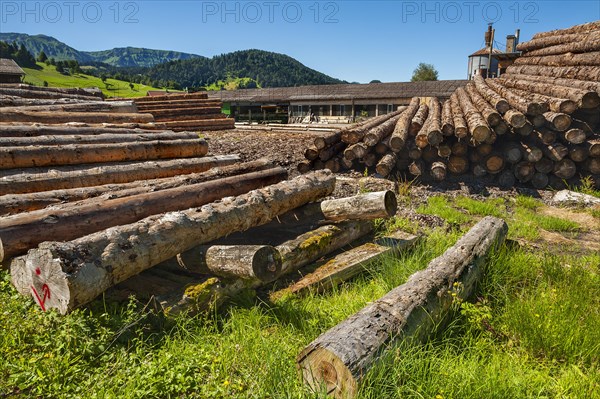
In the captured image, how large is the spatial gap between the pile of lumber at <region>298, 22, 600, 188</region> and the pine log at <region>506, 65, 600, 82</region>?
32 mm

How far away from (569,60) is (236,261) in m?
12.3

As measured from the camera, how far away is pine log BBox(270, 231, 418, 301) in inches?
166

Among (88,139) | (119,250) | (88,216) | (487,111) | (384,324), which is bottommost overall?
(384,324)

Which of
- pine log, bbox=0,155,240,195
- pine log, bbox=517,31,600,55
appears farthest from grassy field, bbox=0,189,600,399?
pine log, bbox=517,31,600,55

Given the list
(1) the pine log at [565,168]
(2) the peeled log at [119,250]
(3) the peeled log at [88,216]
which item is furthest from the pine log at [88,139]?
(1) the pine log at [565,168]

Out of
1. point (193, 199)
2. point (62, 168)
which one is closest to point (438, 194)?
point (193, 199)

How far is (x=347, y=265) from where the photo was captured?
470cm

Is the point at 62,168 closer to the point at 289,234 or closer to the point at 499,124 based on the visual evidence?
the point at 289,234

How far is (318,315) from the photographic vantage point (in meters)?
3.55

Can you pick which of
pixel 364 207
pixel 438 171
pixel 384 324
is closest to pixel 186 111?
pixel 438 171

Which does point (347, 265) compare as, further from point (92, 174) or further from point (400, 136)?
point (400, 136)

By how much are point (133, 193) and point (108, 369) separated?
2.53 m

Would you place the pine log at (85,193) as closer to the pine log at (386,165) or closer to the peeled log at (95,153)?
the peeled log at (95,153)

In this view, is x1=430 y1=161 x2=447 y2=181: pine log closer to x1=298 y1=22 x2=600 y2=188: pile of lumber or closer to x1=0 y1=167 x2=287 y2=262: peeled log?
x1=298 y1=22 x2=600 y2=188: pile of lumber
